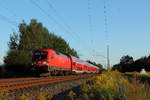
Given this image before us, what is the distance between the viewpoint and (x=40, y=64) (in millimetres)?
30969

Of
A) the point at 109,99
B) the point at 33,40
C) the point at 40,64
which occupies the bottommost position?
the point at 109,99

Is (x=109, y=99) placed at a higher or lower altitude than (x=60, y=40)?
lower

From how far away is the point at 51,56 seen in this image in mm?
32000

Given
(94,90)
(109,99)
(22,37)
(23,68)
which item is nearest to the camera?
(109,99)

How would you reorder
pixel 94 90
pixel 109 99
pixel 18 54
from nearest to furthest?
1. pixel 109 99
2. pixel 94 90
3. pixel 18 54

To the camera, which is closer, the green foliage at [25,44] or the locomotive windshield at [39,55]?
the locomotive windshield at [39,55]

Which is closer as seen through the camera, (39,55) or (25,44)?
(39,55)

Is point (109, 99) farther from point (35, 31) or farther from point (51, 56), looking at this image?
point (35, 31)

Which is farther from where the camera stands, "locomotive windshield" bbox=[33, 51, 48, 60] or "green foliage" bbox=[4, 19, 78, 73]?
"green foliage" bbox=[4, 19, 78, 73]

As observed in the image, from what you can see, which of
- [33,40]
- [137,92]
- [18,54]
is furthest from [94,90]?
[33,40]

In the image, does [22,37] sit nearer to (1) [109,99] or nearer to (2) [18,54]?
(2) [18,54]

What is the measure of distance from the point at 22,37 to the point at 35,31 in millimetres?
3924

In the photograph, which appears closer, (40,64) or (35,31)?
(40,64)

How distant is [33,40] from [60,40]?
31604mm
